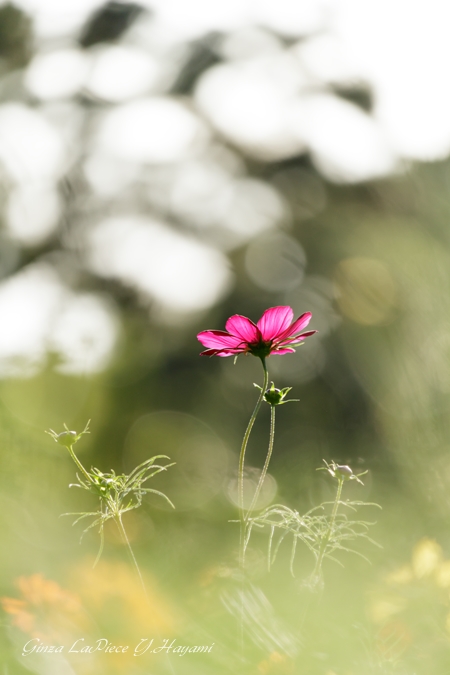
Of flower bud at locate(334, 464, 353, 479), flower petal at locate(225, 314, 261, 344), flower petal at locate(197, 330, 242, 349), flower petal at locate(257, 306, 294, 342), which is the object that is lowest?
flower bud at locate(334, 464, 353, 479)

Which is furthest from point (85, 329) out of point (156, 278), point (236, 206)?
point (236, 206)

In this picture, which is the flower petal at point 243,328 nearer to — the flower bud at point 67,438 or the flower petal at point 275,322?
the flower petal at point 275,322

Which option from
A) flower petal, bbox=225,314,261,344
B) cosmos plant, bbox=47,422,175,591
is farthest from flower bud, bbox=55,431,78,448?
flower petal, bbox=225,314,261,344

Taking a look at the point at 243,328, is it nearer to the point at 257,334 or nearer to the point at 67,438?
the point at 257,334

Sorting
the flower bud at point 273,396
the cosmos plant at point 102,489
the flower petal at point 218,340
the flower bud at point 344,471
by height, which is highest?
the flower petal at point 218,340

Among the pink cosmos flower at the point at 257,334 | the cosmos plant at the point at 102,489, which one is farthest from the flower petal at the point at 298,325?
the cosmos plant at the point at 102,489

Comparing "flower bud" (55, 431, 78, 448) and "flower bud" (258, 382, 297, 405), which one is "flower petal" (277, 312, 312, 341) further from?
"flower bud" (55, 431, 78, 448)
